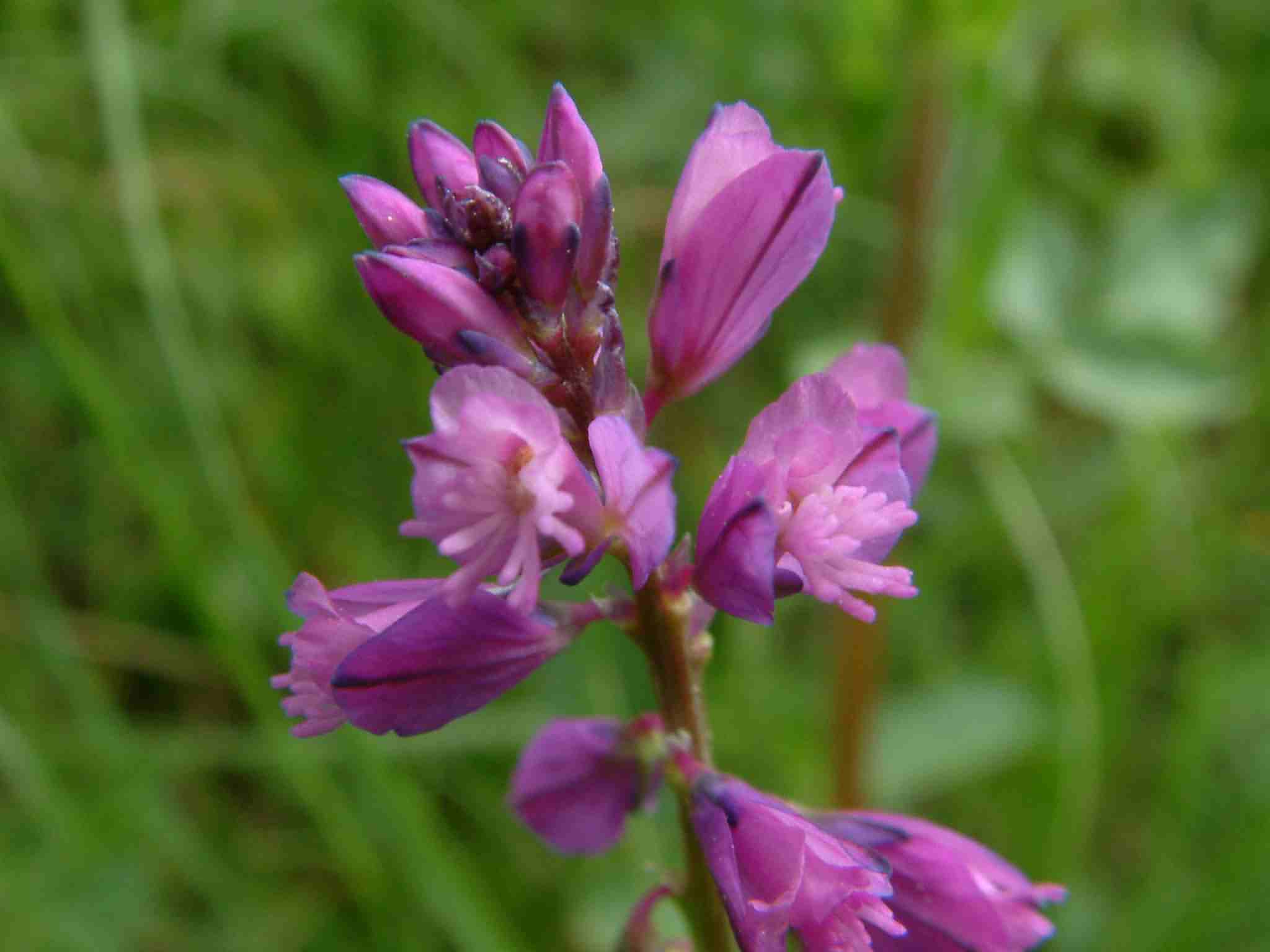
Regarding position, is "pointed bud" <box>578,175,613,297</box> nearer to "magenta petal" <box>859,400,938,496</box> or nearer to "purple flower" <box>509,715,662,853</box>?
"magenta petal" <box>859,400,938,496</box>

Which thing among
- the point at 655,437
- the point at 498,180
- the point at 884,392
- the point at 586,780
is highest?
the point at 498,180

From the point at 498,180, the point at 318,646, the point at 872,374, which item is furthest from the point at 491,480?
the point at 872,374

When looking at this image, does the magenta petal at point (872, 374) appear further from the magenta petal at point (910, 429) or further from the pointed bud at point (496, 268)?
the pointed bud at point (496, 268)

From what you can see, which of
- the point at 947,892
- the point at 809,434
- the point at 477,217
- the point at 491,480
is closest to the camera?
the point at 491,480

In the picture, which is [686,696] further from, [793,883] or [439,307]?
[439,307]

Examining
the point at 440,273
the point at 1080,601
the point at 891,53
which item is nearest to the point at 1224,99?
the point at 891,53

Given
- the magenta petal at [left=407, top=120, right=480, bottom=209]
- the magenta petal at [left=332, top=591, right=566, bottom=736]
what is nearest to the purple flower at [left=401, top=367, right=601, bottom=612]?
the magenta petal at [left=332, top=591, right=566, bottom=736]

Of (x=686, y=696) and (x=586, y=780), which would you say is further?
(x=586, y=780)
